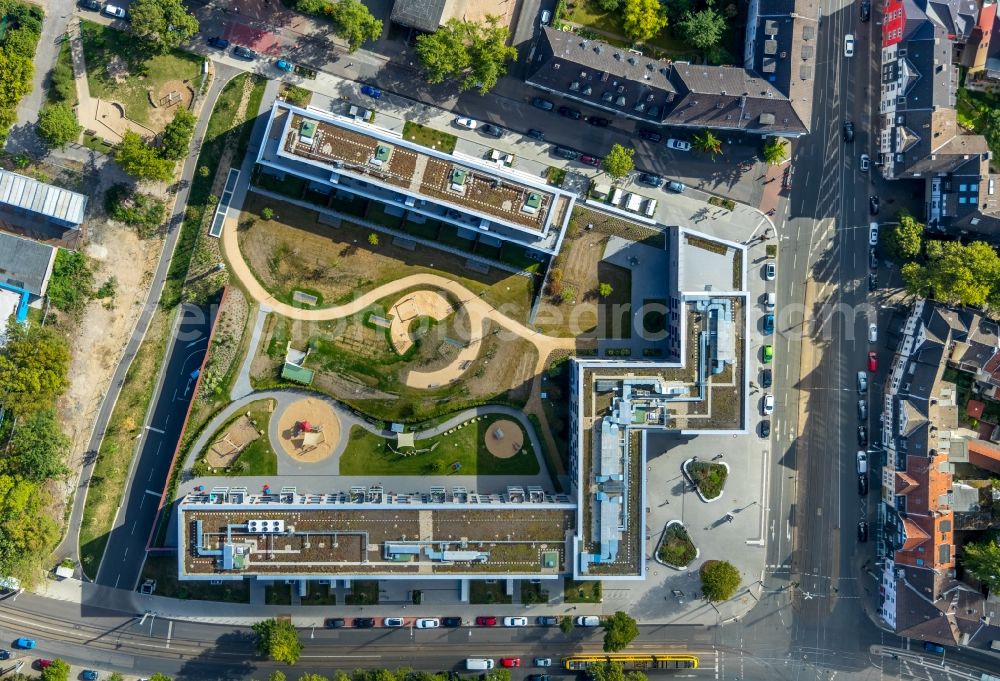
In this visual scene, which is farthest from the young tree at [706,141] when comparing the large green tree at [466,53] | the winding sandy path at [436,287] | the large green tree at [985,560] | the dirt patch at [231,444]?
the dirt patch at [231,444]

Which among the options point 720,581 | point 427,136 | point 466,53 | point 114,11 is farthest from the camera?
point 427,136

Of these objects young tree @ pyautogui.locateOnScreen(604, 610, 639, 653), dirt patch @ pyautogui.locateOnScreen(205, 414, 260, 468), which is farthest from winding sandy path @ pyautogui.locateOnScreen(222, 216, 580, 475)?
young tree @ pyautogui.locateOnScreen(604, 610, 639, 653)

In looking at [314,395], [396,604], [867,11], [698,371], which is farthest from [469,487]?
[867,11]

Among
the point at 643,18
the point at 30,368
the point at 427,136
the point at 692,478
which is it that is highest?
the point at 643,18

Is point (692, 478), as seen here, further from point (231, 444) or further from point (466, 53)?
point (466, 53)

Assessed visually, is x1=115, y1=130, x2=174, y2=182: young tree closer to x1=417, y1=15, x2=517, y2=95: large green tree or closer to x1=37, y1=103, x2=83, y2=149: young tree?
x1=37, y1=103, x2=83, y2=149: young tree

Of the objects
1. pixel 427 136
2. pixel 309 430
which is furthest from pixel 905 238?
pixel 309 430

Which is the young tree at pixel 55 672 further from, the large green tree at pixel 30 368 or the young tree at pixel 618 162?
the young tree at pixel 618 162
